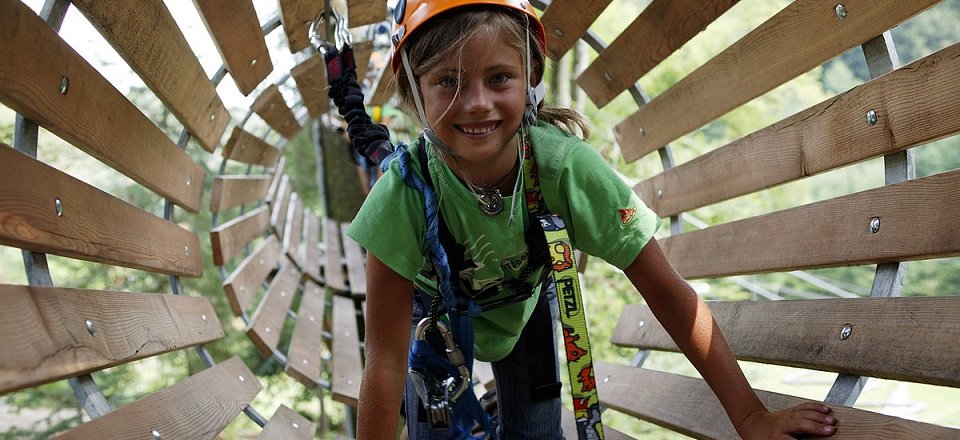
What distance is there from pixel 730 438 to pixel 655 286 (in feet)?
1.52

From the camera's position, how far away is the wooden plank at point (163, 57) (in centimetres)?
226

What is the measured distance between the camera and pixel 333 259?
7746mm

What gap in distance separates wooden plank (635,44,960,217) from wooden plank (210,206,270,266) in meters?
2.06

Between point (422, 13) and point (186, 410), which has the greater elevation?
point (422, 13)

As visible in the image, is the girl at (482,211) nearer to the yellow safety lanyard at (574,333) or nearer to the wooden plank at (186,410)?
the yellow safety lanyard at (574,333)

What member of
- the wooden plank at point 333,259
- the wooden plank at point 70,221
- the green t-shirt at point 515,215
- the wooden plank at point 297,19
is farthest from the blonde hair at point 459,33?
the wooden plank at point 333,259

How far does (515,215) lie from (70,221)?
1.06 metres

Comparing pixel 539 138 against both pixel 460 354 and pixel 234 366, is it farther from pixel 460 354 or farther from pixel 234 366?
pixel 234 366

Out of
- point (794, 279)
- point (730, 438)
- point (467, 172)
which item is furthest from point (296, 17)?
point (794, 279)

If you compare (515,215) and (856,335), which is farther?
(515,215)

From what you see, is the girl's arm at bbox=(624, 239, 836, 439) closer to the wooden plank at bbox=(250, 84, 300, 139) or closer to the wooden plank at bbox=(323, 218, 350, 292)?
the wooden plank at bbox=(250, 84, 300, 139)

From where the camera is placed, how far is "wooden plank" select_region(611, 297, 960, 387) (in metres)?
1.89

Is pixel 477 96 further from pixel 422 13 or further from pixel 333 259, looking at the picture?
pixel 333 259

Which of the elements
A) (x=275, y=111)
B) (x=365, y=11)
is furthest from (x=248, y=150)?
(x=365, y=11)
